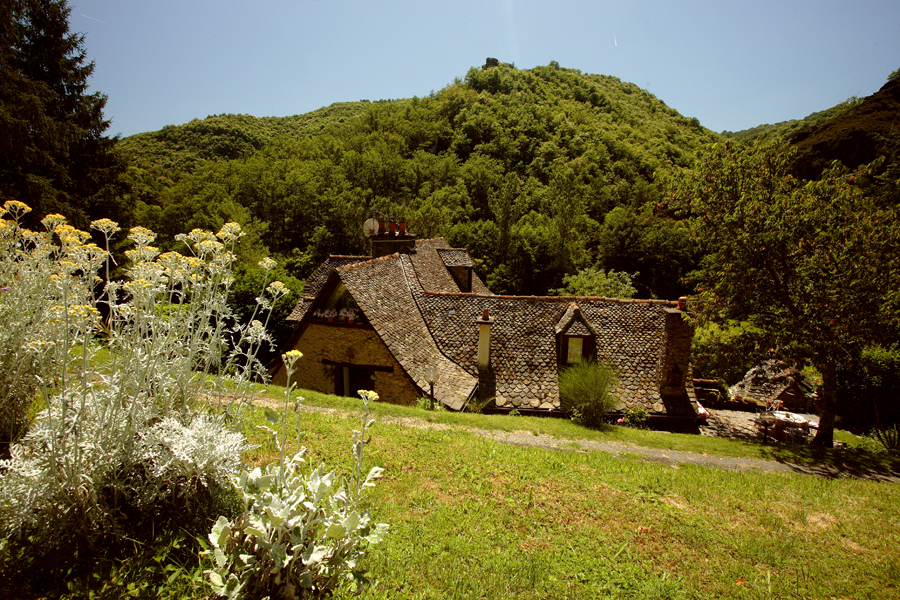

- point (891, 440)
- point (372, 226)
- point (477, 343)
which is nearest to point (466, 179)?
point (372, 226)

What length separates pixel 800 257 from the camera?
482 inches

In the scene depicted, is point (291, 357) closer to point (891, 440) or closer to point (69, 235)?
point (69, 235)

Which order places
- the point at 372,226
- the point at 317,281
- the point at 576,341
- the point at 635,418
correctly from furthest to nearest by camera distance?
the point at 317,281
the point at 372,226
the point at 576,341
the point at 635,418

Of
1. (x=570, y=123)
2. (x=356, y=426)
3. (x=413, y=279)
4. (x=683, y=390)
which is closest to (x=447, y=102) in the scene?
(x=570, y=123)

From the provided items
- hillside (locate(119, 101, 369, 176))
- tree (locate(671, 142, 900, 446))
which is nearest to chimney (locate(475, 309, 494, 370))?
tree (locate(671, 142, 900, 446))

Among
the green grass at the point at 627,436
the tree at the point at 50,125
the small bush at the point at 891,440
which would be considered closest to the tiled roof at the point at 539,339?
the green grass at the point at 627,436

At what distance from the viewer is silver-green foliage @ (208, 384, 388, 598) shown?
8.28ft

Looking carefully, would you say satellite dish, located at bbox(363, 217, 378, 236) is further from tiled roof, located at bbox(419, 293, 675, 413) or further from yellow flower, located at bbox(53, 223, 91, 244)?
yellow flower, located at bbox(53, 223, 91, 244)

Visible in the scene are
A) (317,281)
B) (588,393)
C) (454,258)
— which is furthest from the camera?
(454,258)

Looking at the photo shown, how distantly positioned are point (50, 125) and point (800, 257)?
26.9 metres

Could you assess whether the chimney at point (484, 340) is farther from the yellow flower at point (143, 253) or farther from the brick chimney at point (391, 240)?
the yellow flower at point (143, 253)

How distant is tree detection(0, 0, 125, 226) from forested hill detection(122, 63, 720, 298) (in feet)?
7.83

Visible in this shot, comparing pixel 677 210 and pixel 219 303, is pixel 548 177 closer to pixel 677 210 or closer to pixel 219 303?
pixel 677 210

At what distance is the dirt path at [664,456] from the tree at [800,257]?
2.71m
